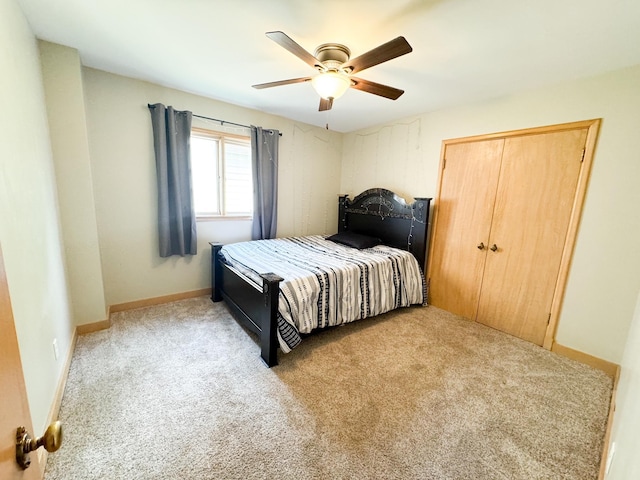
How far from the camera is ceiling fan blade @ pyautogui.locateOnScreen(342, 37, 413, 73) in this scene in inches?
55.4

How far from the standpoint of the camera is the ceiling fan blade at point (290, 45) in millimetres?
1401

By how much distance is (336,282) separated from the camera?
243 centimetres

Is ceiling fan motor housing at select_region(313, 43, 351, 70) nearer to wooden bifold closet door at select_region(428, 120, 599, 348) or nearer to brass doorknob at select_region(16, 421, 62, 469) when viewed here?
wooden bifold closet door at select_region(428, 120, 599, 348)

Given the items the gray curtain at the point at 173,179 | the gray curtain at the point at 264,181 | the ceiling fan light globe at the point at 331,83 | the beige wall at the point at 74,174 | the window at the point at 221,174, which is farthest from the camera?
the gray curtain at the point at 264,181

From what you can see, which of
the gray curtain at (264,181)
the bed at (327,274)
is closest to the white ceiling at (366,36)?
the gray curtain at (264,181)

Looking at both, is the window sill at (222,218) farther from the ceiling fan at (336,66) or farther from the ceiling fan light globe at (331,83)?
the ceiling fan light globe at (331,83)

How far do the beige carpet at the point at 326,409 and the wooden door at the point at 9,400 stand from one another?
2.82 ft

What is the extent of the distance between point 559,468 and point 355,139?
4.12 metres

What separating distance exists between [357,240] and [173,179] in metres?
2.34

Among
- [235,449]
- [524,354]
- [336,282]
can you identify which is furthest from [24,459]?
[524,354]

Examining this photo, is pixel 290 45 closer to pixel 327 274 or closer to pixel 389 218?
pixel 327 274

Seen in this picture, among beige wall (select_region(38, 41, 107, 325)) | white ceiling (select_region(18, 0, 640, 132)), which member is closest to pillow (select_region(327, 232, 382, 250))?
white ceiling (select_region(18, 0, 640, 132))

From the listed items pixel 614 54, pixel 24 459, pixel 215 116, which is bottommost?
pixel 24 459

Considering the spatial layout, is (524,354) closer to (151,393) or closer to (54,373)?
(151,393)
